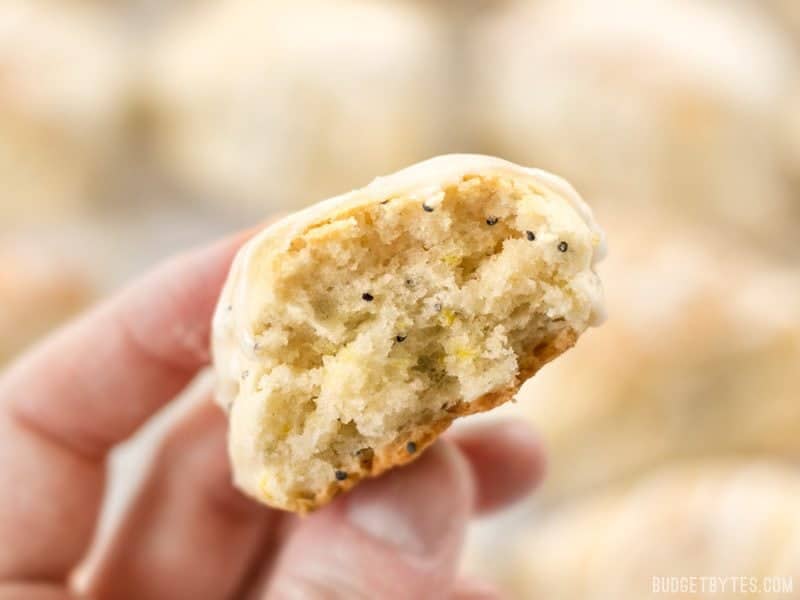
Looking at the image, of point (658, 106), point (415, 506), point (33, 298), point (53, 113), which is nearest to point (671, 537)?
point (415, 506)

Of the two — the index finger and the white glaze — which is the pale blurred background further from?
the white glaze

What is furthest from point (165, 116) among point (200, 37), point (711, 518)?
point (711, 518)

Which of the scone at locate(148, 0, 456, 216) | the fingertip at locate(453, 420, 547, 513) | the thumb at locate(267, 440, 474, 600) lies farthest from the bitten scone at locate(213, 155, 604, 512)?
the scone at locate(148, 0, 456, 216)

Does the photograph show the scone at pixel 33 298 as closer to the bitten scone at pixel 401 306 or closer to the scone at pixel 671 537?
the scone at pixel 671 537

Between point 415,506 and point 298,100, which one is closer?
point 415,506

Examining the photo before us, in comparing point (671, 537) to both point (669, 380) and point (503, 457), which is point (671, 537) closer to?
point (669, 380)

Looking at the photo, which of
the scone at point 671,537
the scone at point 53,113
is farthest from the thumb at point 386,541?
the scone at point 53,113
